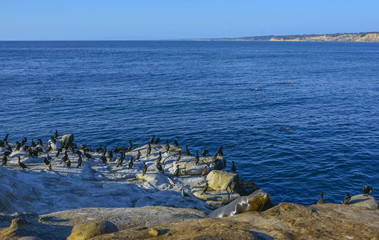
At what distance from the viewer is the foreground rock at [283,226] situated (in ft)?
39.9

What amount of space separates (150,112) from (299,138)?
22941 millimetres

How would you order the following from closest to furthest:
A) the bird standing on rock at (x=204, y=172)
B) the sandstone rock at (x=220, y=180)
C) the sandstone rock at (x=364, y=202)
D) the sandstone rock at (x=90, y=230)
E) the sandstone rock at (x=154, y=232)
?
the sandstone rock at (x=154, y=232) → the sandstone rock at (x=90, y=230) → the sandstone rock at (x=364, y=202) → the sandstone rock at (x=220, y=180) → the bird standing on rock at (x=204, y=172)

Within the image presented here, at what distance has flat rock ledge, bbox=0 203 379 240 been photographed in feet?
40.4

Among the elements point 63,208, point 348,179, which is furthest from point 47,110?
point 348,179

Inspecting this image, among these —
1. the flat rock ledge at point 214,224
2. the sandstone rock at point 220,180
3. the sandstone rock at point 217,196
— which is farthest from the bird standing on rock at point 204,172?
the flat rock ledge at point 214,224

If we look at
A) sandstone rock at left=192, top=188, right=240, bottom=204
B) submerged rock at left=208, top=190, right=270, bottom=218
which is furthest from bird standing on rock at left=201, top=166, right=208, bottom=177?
submerged rock at left=208, top=190, right=270, bottom=218

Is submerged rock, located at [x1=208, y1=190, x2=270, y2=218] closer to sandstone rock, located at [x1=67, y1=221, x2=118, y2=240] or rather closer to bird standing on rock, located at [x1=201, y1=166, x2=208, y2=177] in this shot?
sandstone rock, located at [x1=67, y1=221, x2=118, y2=240]

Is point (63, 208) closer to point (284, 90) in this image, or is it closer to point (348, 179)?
point (348, 179)

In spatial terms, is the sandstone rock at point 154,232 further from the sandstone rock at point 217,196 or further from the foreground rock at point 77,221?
the sandstone rock at point 217,196

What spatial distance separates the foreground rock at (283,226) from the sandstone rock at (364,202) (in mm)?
5823

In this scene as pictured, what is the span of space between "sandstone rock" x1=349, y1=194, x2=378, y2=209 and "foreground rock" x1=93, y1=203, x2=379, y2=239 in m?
5.82

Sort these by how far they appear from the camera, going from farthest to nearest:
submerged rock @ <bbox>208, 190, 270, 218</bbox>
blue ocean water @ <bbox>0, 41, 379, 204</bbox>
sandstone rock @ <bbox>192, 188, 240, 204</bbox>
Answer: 1. blue ocean water @ <bbox>0, 41, 379, 204</bbox>
2. sandstone rock @ <bbox>192, 188, 240, 204</bbox>
3. submerged rock @ <bbox>208, 190, 270, 218</bbox>

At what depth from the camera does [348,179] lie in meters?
29.2

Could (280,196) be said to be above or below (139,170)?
below
